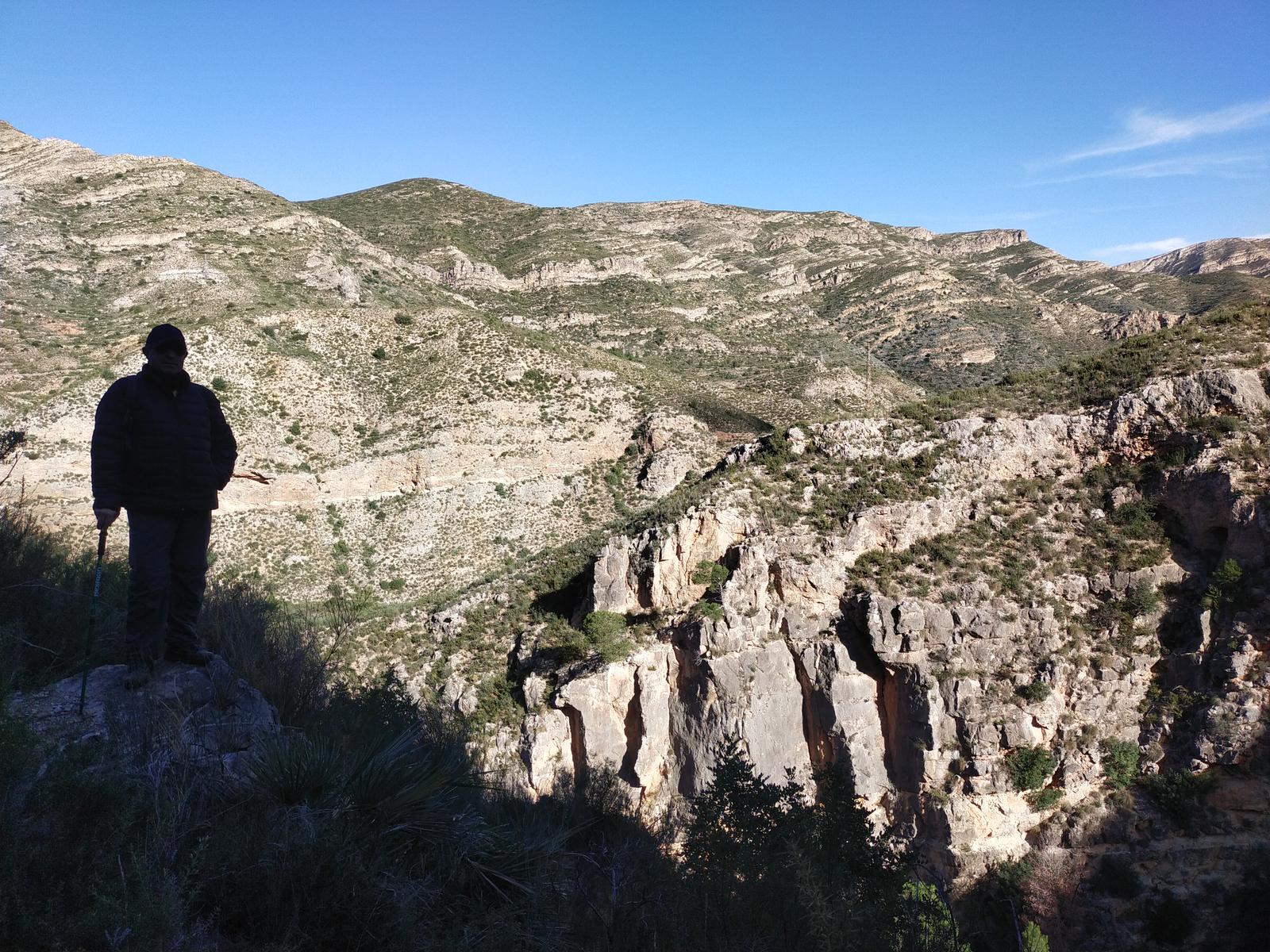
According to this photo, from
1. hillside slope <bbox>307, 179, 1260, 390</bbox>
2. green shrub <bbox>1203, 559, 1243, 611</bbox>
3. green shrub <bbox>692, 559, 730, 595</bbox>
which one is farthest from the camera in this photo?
hillside slope <bbox>307, 179, 1260, 390</bbox>

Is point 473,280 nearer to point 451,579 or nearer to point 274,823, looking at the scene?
point 451,579

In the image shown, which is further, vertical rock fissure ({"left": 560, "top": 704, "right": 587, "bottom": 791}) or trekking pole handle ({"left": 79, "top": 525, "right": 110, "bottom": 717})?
vertical rock fissure ({"left": 560, "top": 704, "right": 587, "bottom": 791})

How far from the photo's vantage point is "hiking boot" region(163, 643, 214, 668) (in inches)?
172

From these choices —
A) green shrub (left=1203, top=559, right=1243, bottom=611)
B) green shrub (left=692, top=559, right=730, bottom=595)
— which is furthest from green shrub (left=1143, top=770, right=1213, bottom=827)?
green shrub (left=692, top=559, right=730, bottom=595)

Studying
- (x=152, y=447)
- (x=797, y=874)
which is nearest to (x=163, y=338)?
(x=152, y=447)

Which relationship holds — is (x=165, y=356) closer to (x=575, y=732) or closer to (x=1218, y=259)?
(x=575, y=732)

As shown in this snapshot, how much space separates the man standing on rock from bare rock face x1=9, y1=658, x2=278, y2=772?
163 millimetres

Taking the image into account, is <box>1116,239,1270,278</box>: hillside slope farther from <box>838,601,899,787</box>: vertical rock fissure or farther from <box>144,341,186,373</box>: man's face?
<box>144,341,186,373</box>: man's face

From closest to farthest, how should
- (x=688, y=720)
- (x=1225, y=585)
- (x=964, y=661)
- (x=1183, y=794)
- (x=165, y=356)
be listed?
(x=165, y=356), (x=1183, y=794), (x=1225, y=585), (x=964, y=661), (x=688, y=720)

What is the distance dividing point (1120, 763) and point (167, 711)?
45.0 feet

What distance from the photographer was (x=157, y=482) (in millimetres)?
4207

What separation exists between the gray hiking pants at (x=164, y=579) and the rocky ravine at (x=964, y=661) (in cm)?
796

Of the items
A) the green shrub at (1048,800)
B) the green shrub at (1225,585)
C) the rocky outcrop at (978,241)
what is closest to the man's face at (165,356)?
the green shrub at (1048,800)

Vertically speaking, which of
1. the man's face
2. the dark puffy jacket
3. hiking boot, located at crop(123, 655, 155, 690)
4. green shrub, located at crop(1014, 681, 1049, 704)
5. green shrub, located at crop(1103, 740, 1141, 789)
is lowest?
green shrub, located at crop(1103, 740, 1141, 789)
